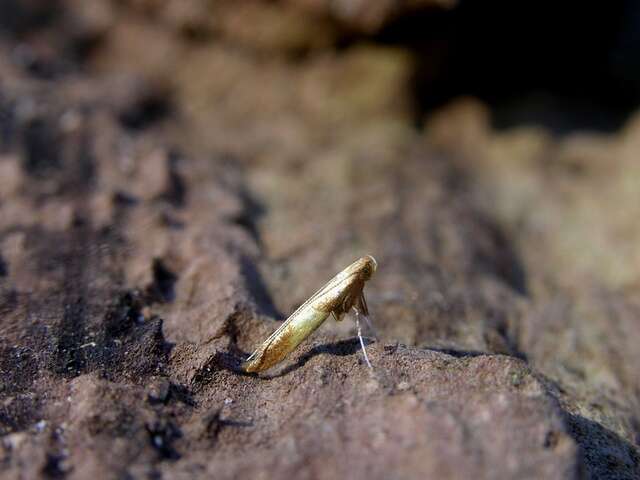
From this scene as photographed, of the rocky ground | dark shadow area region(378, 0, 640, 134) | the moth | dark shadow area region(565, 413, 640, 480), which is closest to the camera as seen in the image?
the rocky ground

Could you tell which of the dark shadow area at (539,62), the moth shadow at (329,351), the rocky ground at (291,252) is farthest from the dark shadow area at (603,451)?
the dark shadow area at (539,62)

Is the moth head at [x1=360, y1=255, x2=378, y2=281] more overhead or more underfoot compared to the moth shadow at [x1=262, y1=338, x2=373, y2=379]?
more overhead

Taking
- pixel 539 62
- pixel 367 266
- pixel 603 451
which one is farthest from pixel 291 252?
pixel 539 62

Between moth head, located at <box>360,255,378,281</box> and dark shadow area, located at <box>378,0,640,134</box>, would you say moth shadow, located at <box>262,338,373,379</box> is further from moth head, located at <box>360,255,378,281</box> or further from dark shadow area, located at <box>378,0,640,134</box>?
dark shadow area, located at <box>378,0,640,134</box>

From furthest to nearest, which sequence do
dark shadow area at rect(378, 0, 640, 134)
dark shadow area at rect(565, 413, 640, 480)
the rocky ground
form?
dark shadow area at rect(378, 0, 640, 134) → dark shadow area at rect(565, 413, 640, 480) → the rocky ground

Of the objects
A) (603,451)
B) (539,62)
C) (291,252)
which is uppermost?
(539,62)

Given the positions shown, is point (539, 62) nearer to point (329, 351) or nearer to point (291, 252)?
point (291, 252)

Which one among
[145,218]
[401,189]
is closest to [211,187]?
[145,218]

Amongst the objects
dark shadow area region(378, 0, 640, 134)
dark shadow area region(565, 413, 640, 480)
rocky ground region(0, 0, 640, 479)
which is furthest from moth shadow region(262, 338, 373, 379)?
dark shadow area region(378, 0, 640, 134)
